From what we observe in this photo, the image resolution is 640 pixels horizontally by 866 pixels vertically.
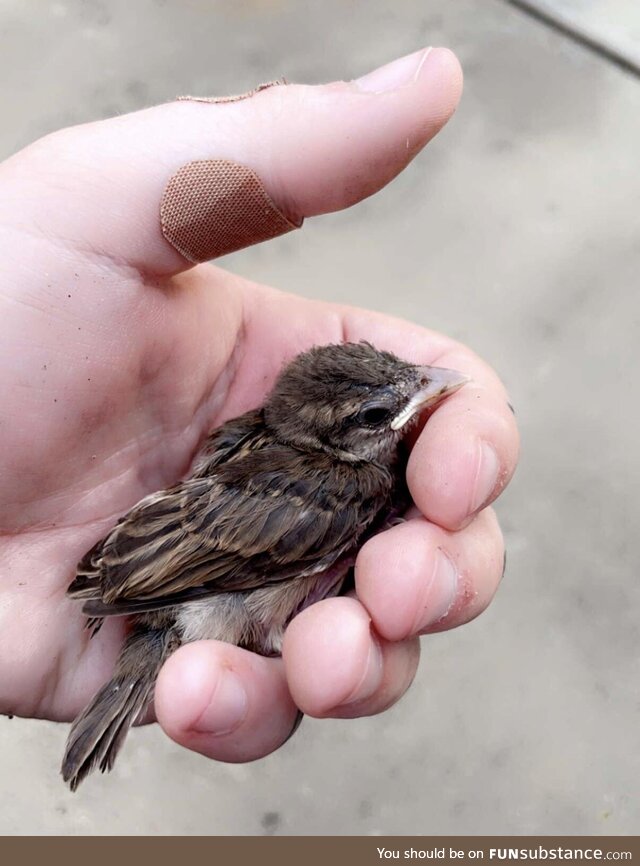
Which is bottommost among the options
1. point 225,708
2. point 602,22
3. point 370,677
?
point 225,708

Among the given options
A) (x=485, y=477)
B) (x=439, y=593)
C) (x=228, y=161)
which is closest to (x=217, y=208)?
(x=228, y=161)

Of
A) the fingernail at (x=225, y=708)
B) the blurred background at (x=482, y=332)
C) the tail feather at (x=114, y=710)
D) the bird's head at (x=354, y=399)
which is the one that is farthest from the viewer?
the blurred background at (x=482, y=332)

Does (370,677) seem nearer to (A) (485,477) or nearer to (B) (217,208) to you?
(A) (485,477)

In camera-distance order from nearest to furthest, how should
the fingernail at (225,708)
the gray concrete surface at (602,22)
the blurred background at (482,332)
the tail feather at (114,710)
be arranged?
1. the fingernail at (225,708)
2. the tail feather at (114,710)
3. the blurred background at (482,332)
4. the gray concrete surface at (602,22)

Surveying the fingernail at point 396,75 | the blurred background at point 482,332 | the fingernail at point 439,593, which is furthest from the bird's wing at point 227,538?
the blurred background at point 482,332

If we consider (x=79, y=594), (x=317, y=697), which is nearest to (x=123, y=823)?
(x=79, y=594)

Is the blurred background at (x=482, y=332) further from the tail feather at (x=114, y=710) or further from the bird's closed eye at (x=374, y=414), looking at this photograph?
the bird's closed eye at (x=374, y=414)

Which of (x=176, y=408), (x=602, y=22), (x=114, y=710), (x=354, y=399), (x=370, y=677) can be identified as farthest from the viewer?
(x=602, y=22)

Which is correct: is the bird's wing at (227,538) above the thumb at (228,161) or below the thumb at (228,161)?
below
